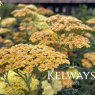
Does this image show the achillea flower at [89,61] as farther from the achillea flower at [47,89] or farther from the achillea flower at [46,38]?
the achillea flower at [47,89]

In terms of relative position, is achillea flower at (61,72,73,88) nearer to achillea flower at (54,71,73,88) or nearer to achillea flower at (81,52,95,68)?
achillea flower at (54,71,73,88)

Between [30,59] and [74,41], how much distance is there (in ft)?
2.78

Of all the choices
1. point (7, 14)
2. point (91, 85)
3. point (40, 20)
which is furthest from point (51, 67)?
point (7, 14)

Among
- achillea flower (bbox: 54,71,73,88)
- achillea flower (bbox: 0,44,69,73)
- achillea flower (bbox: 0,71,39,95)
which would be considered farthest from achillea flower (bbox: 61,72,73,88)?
achillea flower (bbox: 0,44,69,73)

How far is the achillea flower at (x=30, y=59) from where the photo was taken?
3.74 meters

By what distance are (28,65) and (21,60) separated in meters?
0.11

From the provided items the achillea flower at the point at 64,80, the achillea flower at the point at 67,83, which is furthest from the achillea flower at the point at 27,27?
the achillea flower at the point at 67,83

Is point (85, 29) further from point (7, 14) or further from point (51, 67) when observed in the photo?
point (7, 14)

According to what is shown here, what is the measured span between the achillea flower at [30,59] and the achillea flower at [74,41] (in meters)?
0.47

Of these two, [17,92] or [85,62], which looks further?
[85,62]

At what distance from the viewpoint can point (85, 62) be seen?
5.04m

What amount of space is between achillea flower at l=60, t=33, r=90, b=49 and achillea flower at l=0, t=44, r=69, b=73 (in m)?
0.47

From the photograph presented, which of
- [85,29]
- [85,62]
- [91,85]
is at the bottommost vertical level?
[91,85]

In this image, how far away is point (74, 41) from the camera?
4469 mm
